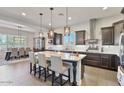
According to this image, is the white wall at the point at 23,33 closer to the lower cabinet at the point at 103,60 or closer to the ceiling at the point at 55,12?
the ceiling at the point at 55,12

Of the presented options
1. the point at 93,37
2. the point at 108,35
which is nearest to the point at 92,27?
the point at 93,37

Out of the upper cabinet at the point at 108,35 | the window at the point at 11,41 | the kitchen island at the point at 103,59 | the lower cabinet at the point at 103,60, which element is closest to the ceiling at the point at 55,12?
the upper cabinet at the point at 108,35

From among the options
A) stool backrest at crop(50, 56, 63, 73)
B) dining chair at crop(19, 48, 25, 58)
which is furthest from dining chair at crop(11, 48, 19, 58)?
stool backrest at crop(50, 56, 63, 73)

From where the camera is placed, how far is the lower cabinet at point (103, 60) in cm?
493

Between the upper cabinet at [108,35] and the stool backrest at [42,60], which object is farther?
the upper cabinet at [108,35]

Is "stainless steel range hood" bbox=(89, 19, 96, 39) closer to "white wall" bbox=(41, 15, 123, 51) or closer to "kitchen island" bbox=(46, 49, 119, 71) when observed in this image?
"white wall" bbox=(41, 15, 123, 51)

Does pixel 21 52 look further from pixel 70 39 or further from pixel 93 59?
pixel 93 59

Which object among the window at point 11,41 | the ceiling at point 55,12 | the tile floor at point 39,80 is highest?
the ceiling at point 55,12

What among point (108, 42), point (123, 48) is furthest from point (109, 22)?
point (123, 48)

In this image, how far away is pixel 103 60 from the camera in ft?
17.6

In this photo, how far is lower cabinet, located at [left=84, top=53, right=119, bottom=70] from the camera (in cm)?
493

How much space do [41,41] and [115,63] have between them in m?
7.50

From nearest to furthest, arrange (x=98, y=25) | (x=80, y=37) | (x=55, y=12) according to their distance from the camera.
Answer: (x=55, y=12) < (x=98, y=25) < (x=80, y=37)
